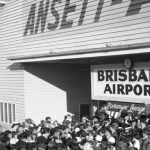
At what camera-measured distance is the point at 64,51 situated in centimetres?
1405

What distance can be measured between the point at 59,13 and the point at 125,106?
15.5 feet

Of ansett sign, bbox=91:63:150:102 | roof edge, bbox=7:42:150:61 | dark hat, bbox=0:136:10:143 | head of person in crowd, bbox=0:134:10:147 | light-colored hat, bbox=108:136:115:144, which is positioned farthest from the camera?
ansett sign, bbox=91:63:150:102

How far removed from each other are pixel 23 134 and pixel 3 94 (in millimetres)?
8730

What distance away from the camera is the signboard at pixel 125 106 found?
12969 millimetres

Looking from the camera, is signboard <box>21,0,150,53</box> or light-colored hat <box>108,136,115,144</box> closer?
light-colored hat <box>108,136,115,144</box>

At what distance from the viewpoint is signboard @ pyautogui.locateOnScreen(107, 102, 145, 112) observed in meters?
13.0

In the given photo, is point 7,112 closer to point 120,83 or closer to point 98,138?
point 120,83

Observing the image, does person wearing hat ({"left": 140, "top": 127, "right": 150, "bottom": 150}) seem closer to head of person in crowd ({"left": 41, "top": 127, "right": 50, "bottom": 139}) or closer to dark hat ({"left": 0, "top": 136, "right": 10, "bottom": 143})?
head of person in crowd ({"left": 41, "top": 127, "right": 50, "bottom": 139})

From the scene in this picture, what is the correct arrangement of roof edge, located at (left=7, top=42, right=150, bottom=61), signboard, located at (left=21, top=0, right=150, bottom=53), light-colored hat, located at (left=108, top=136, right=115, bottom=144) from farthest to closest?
1. signboard, located at (left=21, top=0, right=150, bottom=53)
2. roof edge, located at (left=7, top=42, right=150, bottom=61)
3. light-colored hat, located at (left=108, top=136, right=115, bottom=144)

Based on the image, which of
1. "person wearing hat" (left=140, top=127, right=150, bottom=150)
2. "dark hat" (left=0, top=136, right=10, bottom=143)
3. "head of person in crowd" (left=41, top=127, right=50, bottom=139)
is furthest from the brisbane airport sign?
"dark hat" (left=0, top=136, right=10, bottom=143)

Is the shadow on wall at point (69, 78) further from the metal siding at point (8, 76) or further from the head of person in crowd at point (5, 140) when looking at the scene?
the head of person in crowd at point (5, 140)

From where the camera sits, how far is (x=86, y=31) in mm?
13133

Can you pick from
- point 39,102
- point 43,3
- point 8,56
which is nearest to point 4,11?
point 8,56

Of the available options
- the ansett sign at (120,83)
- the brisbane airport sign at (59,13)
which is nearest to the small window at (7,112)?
the brisbane airport sign at (59,13)
